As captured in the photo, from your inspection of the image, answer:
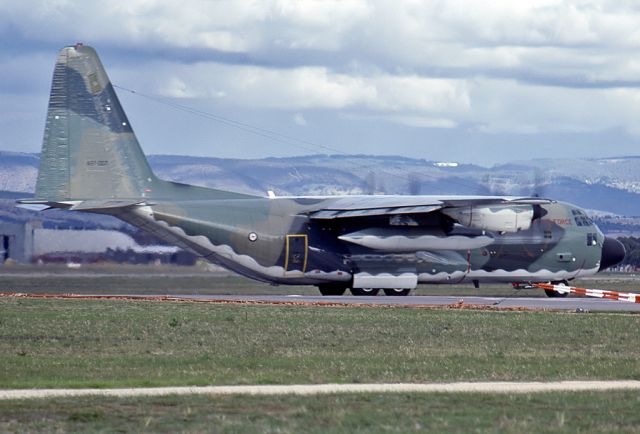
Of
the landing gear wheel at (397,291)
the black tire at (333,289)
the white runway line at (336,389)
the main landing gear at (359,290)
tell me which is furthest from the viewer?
the black tire at (333,289)

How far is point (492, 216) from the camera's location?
49.6 meters

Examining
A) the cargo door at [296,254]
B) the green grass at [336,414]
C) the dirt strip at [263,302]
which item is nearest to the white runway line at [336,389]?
the green grass at [336,414]

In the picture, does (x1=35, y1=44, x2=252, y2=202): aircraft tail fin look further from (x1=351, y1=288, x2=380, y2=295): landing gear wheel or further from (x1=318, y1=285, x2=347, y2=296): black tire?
(x1=351, y1=288, x2=380, y2=295): landing gear wheel

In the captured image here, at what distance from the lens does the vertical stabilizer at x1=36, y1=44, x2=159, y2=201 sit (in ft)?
159

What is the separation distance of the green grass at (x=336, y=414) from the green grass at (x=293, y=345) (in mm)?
2796

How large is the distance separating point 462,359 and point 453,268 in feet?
84.5

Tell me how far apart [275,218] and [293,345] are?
21.3 meters

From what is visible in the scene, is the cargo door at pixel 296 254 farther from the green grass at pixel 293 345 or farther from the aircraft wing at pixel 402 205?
the green grass at pixel 293 345

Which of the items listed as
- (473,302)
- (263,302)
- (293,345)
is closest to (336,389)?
(293,345)

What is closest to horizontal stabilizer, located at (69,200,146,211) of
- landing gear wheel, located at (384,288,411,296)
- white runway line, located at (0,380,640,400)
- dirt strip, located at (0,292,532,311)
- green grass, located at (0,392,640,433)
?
dirt strip, located at (0,292,532,311)

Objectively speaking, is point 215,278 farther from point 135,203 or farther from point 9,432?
point 9,432

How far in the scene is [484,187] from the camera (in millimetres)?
58562

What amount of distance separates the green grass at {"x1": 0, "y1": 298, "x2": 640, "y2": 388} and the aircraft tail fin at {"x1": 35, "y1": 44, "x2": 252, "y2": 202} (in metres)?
6.90

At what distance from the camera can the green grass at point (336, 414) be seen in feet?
52.3
